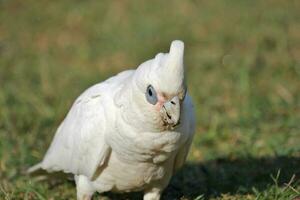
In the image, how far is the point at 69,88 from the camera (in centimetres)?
750

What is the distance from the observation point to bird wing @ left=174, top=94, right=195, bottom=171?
369 centimetres

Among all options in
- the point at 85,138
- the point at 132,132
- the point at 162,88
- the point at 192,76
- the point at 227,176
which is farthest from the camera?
the point at 192,76

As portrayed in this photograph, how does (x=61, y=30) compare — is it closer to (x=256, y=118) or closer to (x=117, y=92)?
(x=256, y=118)

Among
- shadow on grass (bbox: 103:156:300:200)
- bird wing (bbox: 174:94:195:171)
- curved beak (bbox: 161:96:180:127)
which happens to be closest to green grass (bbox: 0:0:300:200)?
shadow on grass (bbox: 103:156:300:200)

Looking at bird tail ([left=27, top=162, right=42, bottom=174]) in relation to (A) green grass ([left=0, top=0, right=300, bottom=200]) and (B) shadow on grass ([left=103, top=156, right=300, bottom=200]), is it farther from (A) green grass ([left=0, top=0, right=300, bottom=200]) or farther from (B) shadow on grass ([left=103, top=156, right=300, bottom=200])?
(B) shadow on grass ([left=103, top=156, right=300, bottom=200])

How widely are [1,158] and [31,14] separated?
16.4ft

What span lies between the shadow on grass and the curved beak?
46.4 inches

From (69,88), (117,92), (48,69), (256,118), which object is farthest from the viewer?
(48,69)

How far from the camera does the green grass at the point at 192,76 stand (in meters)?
5.02

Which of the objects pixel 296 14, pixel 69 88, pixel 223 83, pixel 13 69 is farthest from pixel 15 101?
pixel 296 14

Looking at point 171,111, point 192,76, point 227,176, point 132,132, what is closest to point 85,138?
point 132,132

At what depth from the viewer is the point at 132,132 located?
363 centimetres

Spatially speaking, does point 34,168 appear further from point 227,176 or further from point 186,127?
point 186,127

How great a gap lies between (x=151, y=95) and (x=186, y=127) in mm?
402
